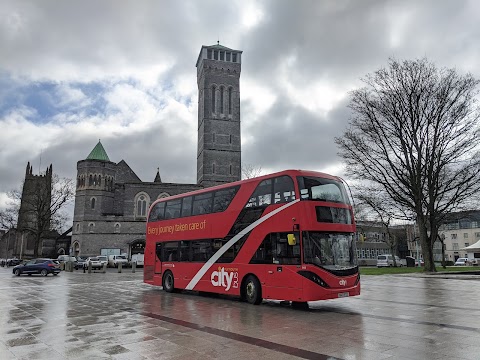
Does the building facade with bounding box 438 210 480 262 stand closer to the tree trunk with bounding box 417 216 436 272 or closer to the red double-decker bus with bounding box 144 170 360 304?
the tree trunk with bounding box 417 216 436 272

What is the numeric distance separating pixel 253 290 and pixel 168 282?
585cm

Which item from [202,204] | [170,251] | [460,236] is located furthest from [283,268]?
[460,236]

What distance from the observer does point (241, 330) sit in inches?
329

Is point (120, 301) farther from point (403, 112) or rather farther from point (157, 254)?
point (403, 112)

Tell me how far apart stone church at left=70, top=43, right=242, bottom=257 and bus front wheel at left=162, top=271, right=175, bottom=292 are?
45.1 metres

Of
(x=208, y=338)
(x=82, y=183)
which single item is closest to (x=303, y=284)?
(x=208, y=338)

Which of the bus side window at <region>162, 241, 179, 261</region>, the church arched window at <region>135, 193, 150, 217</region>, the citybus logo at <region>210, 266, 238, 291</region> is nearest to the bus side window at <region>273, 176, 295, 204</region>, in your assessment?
the citybus logo at <region>210, 266, 238, 291</region>

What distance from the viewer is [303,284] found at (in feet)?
35.9

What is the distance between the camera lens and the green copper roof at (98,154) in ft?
214

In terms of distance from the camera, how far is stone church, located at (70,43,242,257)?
60188 mm

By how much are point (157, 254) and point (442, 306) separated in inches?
466

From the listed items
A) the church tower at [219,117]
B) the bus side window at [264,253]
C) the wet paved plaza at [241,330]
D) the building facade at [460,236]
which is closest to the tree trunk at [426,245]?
the wet paved plaza at [241,330]

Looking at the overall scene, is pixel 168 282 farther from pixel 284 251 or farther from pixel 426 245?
pixel 426 245

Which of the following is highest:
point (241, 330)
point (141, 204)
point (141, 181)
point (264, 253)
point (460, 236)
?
point (141, 181)
